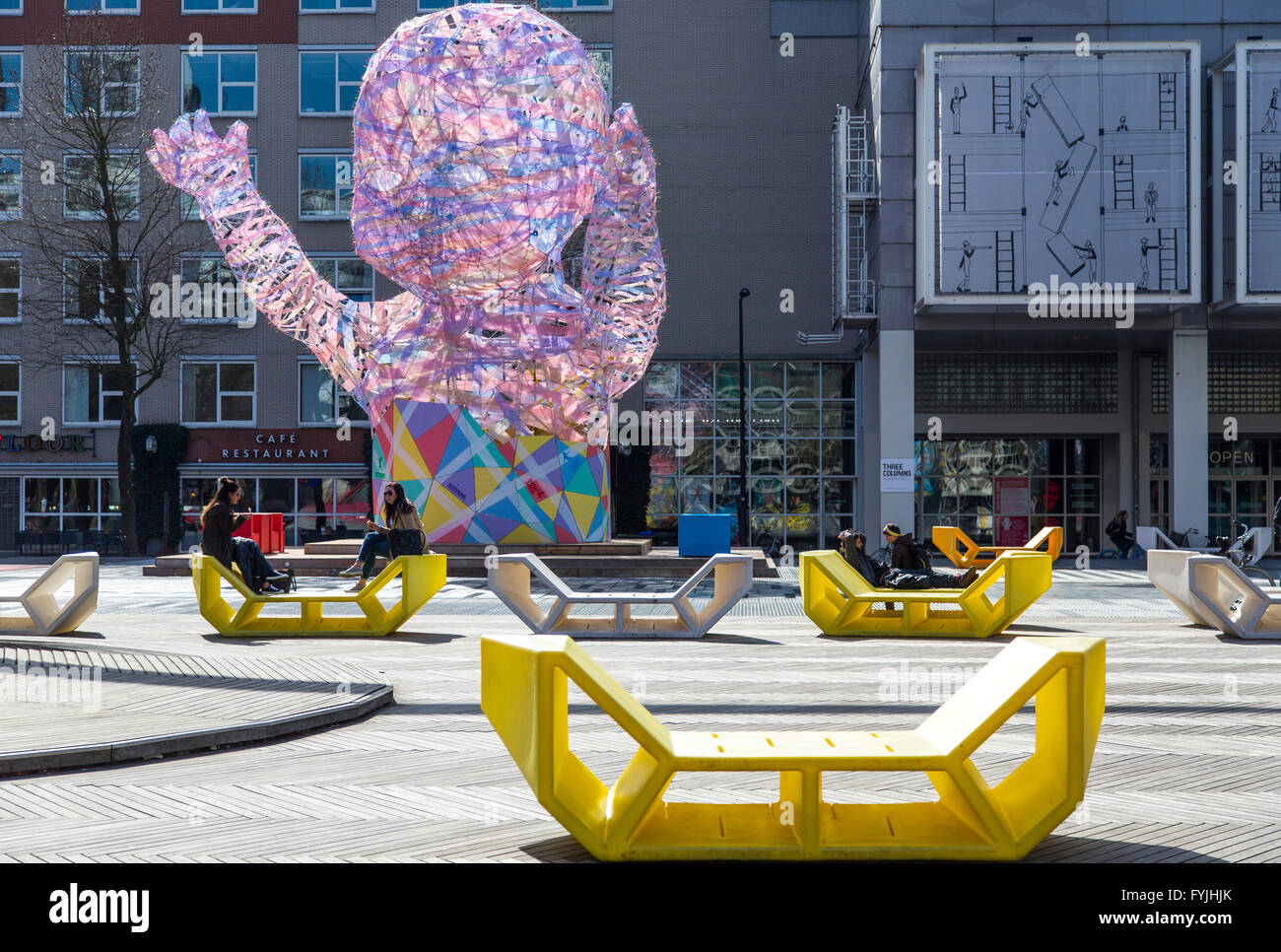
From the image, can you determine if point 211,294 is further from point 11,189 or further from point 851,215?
point 851,215

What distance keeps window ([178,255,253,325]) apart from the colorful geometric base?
19032 mm

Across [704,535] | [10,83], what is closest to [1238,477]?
[704,535]

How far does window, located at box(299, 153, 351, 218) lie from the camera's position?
44.5 metres

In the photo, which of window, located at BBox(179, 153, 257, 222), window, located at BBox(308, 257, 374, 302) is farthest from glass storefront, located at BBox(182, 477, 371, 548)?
window, located at BBox(179, 153, 257, 222)

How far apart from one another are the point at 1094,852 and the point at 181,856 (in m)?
3.67

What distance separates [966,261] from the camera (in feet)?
109

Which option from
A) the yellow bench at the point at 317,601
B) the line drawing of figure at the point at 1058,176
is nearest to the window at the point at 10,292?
the line drawing of figure at the point at 1058,176

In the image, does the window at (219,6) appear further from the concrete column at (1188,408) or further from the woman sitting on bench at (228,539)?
the woman sitting on bench at (228,539)

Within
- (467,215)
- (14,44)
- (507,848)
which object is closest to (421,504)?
(467,215)

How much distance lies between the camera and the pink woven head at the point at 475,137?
2164cm

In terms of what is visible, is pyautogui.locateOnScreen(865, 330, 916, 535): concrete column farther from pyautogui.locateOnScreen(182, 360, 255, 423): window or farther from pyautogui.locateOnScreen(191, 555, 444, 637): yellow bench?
pyautogui.locateOnScreen(182, 360, 255, 423): window

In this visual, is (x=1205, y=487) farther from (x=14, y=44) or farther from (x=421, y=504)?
(x=14, y=44)
